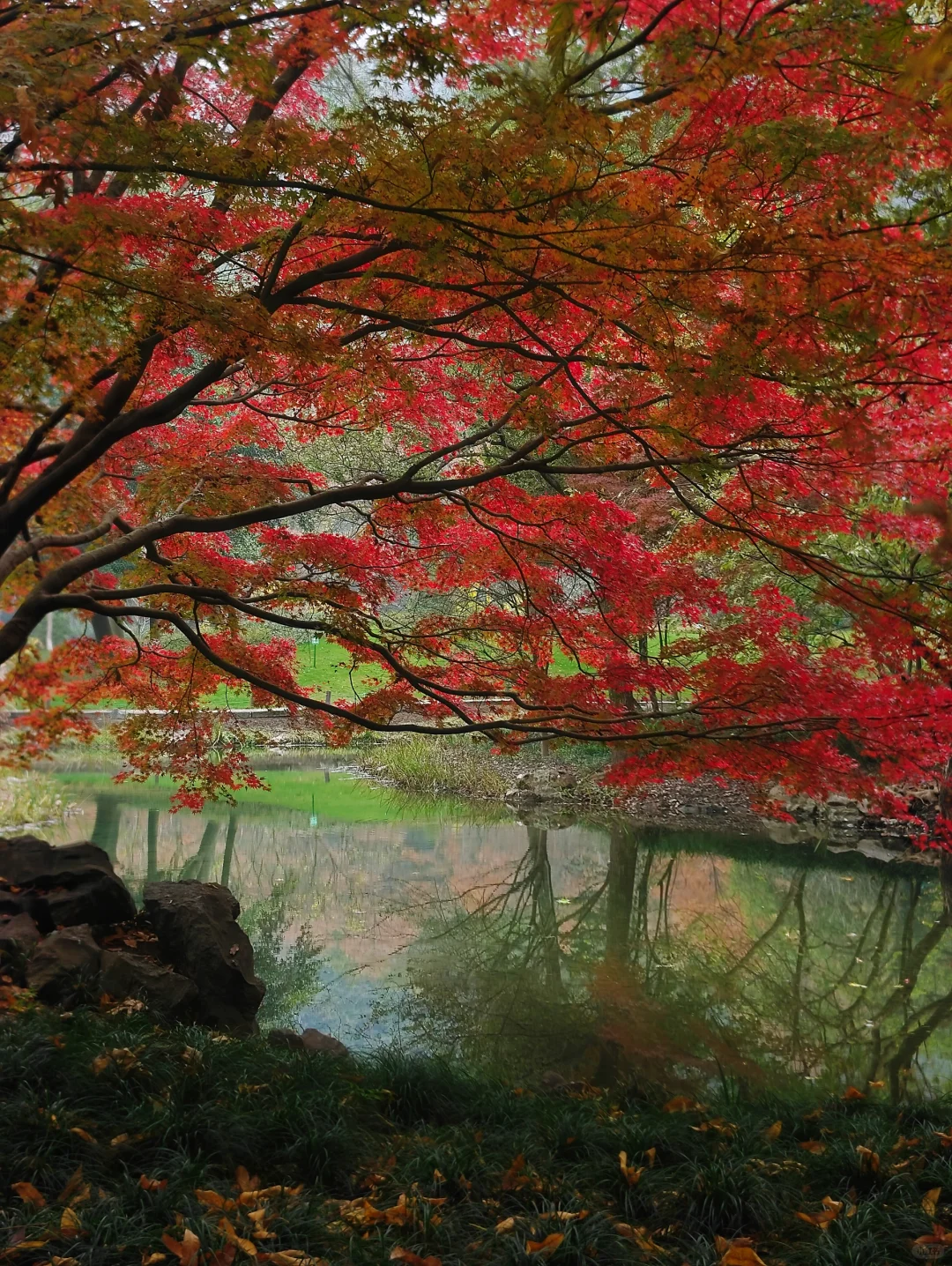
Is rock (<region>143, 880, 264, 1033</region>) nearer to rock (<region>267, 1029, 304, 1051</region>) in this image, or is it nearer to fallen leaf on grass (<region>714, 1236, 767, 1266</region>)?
rock (<region>267, 1029, 304, 1051</region>)

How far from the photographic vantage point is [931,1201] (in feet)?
9.53

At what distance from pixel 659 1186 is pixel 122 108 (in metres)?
4.76

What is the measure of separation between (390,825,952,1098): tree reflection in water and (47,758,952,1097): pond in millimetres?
22

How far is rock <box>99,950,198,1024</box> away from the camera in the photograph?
507 cm

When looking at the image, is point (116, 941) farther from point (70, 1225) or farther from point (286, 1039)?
point (70, 1225)

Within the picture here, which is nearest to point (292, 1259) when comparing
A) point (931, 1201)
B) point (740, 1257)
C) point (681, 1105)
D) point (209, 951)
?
point (740, 1257)

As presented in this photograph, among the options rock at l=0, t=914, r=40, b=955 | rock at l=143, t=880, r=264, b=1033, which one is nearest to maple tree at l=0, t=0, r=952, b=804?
rock at l=143, t=880, r=264, b=1033

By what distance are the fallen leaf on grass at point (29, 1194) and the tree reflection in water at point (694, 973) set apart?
320 cm

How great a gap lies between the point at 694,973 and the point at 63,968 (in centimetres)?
466

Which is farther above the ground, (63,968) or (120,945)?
(63,968)

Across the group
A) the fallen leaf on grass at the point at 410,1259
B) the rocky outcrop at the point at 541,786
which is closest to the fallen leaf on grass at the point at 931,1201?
the fallen leaf on grass at the point at 410,1259

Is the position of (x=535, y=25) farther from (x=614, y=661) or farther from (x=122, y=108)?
(x=614, y=661)

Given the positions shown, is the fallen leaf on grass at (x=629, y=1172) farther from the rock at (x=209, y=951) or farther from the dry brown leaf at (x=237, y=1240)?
the rock at (x=209, y=951)

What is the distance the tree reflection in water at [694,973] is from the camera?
5852 mm
